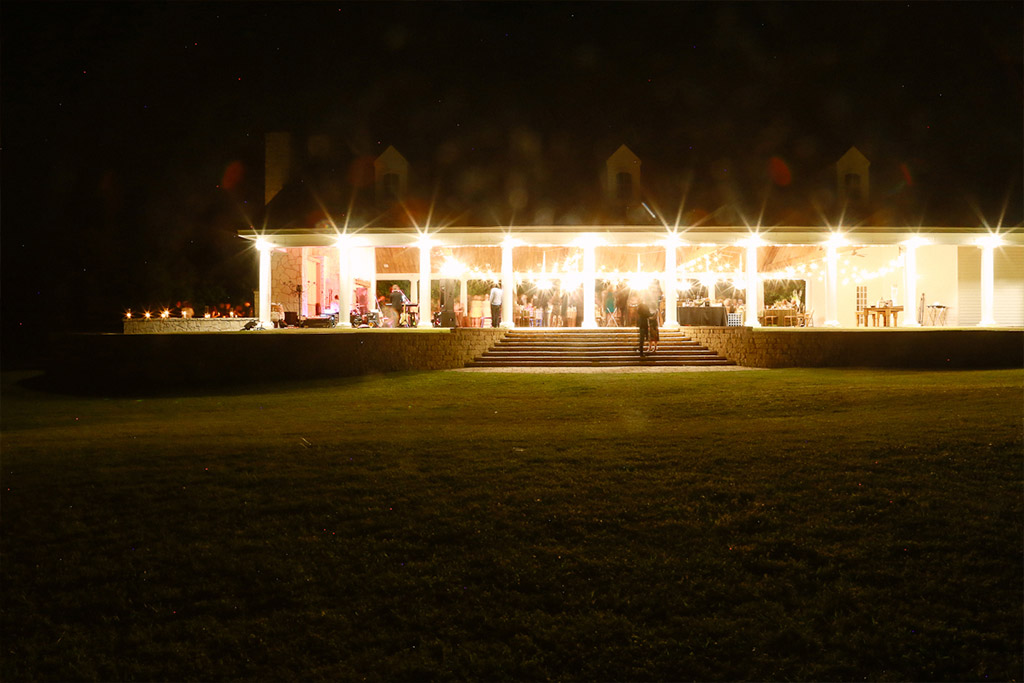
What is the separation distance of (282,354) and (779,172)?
1786 centimetres

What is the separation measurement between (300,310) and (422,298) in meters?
5.62

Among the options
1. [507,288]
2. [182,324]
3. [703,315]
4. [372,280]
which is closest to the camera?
[703,315]

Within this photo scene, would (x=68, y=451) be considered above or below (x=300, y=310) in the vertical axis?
below

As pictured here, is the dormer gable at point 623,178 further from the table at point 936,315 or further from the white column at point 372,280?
the table at point 936,315

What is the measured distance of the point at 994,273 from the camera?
22.8 metres

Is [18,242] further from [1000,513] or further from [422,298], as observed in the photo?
[1000,513]

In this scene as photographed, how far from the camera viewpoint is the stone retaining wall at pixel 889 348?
16531 millimetres

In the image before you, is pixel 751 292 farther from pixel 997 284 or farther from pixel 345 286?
pixel 345 286

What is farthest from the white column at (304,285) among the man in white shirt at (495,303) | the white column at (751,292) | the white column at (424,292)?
the white column at (751,292)

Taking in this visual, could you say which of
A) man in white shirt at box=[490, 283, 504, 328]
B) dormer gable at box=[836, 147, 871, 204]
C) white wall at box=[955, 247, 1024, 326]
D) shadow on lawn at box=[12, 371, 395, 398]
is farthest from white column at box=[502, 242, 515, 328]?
white wall at box=[955, 247, 1024, 326]

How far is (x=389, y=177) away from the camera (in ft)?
76.4

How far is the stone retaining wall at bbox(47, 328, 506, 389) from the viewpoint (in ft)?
56.7

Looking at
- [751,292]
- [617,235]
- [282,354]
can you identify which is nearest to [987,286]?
[751,292]

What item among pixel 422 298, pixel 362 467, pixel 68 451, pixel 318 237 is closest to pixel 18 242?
pixel 318 237
